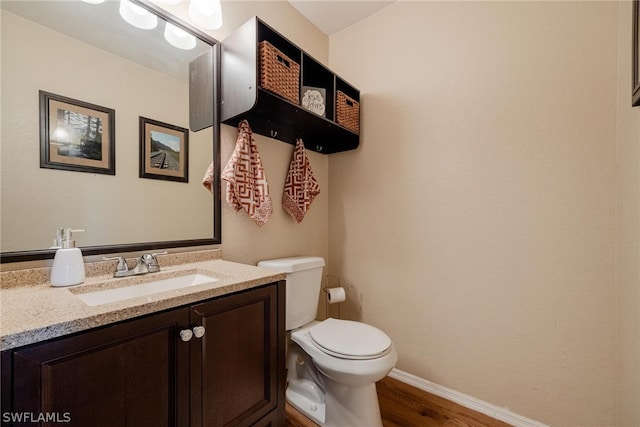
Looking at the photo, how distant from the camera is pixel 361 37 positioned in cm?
189

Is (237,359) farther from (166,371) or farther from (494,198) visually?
(494,198)

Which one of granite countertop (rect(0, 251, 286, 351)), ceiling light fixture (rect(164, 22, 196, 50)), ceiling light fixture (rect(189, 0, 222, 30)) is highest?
ceiling light fixture (rect(189, 0, 222, 30))

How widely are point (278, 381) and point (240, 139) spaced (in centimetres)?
114

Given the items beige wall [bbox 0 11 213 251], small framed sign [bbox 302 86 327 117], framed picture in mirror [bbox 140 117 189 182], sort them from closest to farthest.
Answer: beige wall [bbox 0 11 213 251], framed picture in mirror [bbox 140 117 189 182], small framed sign [bbox 302 86 327 117]

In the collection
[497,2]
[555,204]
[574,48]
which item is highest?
[497,2]

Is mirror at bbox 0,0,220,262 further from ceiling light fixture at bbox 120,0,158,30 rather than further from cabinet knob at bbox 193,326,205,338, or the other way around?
cabinet knob at bbox 193,326,205,338

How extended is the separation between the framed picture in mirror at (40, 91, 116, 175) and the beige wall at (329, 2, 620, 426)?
4.61ft

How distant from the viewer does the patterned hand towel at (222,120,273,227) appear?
135 cm

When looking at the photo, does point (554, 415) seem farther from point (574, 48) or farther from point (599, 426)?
point (574, 48)

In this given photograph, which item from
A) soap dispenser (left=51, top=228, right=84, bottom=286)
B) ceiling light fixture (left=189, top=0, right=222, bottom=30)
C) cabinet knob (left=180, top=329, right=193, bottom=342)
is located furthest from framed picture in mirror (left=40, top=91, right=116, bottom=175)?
cabinet knob (left=180, top=329, right=193, bottom=342)

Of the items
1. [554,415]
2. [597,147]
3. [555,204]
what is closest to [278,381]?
[554,415]

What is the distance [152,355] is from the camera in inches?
28.0
